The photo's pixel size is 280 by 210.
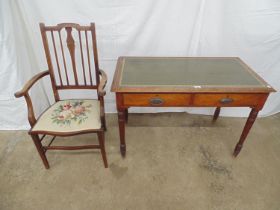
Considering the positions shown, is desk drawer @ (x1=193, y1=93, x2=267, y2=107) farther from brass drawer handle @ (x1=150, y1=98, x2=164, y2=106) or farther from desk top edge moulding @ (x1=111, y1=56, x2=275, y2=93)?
brass drawer handle @ (x1=150, y1=98, x2=164, y2=106)

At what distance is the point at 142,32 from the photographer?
1677 millimetres

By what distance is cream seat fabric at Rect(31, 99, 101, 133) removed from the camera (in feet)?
4.13

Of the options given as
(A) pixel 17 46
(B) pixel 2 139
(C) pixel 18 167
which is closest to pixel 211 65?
(A) pixel 17 46

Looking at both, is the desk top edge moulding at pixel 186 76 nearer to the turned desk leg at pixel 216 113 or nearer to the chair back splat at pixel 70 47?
the chair back splat at pixel 70 47

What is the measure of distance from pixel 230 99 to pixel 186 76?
13.0 inches

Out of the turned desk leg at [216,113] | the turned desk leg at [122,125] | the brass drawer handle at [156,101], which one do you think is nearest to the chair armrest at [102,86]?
the turned desk leg at [122,125]

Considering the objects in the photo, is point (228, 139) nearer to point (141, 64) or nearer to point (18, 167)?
point (141, 64)

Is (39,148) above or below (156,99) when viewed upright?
below

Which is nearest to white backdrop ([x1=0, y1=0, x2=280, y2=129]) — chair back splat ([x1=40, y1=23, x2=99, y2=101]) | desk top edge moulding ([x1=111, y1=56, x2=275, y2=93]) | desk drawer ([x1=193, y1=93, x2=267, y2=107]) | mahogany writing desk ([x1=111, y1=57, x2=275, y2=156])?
chair back splat ([x1=40, y1=23, x2=99, y2=101])

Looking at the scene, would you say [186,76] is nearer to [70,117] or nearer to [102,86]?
[102,86]

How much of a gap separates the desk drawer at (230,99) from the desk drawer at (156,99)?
88 millimetres

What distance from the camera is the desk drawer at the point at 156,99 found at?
1208 mm

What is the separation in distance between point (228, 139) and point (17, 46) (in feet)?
6.85

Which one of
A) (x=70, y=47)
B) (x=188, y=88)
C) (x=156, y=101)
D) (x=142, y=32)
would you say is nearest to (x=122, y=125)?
(x=156, y=101)
